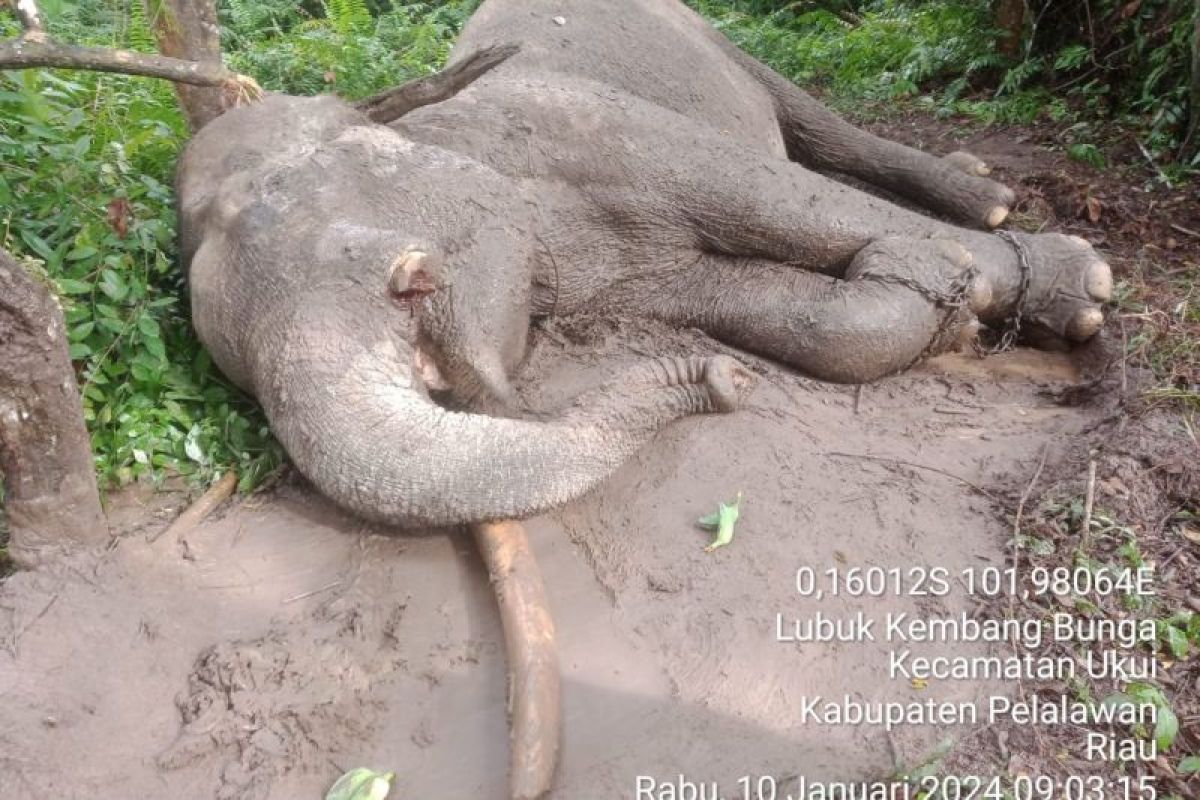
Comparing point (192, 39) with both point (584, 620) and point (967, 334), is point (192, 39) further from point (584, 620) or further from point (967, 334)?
point (967, 334)

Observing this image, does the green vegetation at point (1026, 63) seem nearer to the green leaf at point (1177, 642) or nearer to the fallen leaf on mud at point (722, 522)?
the green leaf at point (1177, 642)

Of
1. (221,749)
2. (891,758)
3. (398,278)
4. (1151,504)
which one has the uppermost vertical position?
(398,278)

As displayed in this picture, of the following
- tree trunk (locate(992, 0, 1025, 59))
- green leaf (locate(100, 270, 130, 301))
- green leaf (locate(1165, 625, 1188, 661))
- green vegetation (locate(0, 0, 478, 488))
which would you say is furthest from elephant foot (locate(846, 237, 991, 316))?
tree trunk (locate(992, 0, 1025, 59))

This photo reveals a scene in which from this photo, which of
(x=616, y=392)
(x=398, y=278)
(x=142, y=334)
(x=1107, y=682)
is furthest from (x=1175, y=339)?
(x=142, y=334)

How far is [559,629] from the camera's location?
2.85 metres

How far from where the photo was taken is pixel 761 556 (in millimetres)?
3014

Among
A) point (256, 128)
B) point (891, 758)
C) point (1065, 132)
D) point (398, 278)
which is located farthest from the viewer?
point (1065, 132)

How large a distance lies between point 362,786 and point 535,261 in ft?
6.31

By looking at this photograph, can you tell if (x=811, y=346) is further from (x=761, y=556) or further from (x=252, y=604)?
(x=252, y=604)

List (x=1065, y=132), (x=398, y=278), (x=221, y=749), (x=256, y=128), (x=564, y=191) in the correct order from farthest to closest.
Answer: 1. (x=1065, y=132)
2. (x=564, y=191)
3. (x=256, y=128)
4. (x=398, y=278)
5. (x=221, y=749)

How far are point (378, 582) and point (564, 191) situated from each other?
64.3 inches

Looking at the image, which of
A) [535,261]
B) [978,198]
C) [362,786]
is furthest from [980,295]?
[362,786]

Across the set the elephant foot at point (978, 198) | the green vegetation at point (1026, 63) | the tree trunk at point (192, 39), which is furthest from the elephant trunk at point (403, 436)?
the green vegetation at point (1026, 63)

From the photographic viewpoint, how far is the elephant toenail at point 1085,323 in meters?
3.96
